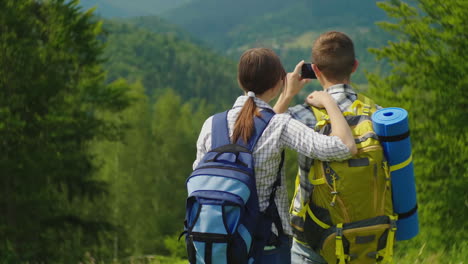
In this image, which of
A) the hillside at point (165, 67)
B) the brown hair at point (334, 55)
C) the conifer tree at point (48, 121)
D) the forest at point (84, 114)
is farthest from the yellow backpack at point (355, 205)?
the hillside at point (165, 67)

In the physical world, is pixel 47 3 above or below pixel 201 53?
above

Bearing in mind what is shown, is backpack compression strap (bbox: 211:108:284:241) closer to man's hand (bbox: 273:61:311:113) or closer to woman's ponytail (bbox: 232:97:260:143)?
woman's ponytail (bbox: 232:97:260:143)

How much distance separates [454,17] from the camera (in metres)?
12.2

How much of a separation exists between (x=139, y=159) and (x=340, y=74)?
36.3 m

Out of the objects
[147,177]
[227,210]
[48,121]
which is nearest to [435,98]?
[48,121]

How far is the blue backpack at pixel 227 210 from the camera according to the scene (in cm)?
220

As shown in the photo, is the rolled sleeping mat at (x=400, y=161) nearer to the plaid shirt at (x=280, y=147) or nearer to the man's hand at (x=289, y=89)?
the plaid shirt at (x=280, y=147)

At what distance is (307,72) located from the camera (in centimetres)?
267

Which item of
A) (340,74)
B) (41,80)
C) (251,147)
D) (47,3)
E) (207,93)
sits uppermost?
(47,3)

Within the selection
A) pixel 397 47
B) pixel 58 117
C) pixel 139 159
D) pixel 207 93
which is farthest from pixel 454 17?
pixel 207 93

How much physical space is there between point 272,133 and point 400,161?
595mm

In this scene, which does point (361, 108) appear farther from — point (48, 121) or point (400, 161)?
point (48, 121)

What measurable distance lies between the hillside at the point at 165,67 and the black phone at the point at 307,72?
104 meters

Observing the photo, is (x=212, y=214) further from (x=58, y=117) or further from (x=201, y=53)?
(x=201, y=53)
